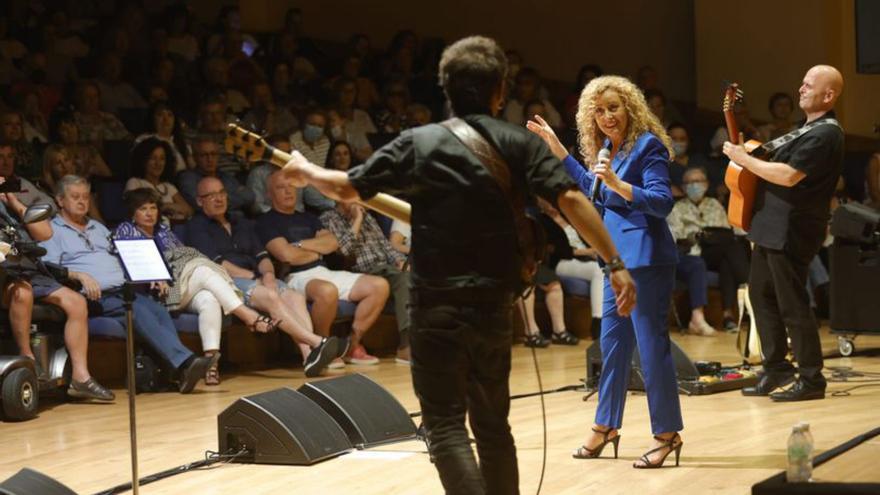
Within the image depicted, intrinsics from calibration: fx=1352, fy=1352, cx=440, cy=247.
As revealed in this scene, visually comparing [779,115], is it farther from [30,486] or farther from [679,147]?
[30,486]

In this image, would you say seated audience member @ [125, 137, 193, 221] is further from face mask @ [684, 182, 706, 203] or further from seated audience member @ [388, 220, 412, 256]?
face mask @ [684, 182, 706, 203]

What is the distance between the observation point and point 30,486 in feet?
12.0

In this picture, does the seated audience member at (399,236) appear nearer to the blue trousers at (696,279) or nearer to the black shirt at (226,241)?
the black shirt at (226,241)

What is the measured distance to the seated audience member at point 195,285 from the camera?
755 centimetres

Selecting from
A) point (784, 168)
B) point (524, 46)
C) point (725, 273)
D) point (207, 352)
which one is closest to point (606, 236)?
point (784, 168)

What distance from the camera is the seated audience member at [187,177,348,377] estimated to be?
25.8ft

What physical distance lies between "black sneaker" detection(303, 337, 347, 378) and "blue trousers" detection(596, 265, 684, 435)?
2999 millimetres

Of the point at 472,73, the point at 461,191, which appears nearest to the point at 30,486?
the point at 461,191

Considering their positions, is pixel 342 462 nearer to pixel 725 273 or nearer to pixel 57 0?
pixel 725 273

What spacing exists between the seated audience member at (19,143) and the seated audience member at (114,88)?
68.4 inches

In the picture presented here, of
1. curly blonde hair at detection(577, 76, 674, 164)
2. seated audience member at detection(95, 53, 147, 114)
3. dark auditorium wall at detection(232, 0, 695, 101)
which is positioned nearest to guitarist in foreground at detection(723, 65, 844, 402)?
curly blonde hair at detection(577, 76, 674, 164)

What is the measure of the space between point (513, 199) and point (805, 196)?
3226 millimetres

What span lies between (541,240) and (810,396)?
11.0ft

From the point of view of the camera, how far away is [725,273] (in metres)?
10.1
